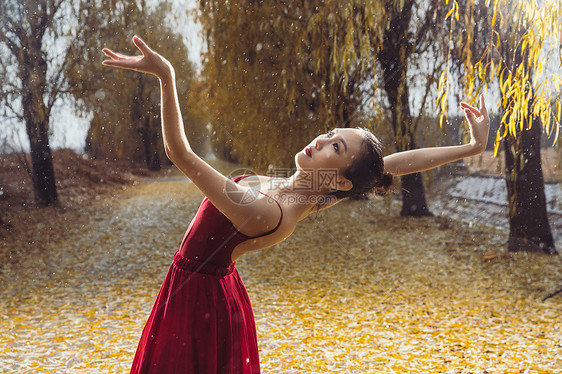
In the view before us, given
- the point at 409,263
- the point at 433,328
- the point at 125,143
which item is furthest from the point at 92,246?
the point at 125,143

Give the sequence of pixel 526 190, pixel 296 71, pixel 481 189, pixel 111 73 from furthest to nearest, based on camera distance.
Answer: pixel 481 189 < pixel 111 73 < pixel 296 71 < pixel 526 190

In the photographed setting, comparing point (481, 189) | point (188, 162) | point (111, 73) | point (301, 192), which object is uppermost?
point (111, 73)

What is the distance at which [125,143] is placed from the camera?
14.0 m

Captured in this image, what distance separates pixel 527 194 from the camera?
220 inches

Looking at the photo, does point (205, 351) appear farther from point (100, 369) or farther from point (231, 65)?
point (231, 65)

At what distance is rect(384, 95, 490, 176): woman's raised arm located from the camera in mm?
1502

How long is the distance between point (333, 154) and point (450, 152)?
1.51ft

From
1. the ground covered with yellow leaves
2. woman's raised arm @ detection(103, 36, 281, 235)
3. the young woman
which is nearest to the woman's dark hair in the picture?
the young woman

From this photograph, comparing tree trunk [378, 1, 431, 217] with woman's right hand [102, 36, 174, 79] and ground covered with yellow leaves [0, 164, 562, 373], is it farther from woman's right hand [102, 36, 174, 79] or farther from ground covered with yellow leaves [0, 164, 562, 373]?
woman's right hand [102, 36, 174, 79]

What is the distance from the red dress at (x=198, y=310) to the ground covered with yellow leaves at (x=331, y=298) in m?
0.61

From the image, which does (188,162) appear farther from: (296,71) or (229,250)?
(296,71)

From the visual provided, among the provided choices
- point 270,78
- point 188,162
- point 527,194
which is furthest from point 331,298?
point 188,162

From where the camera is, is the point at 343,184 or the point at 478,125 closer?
the point at 343,184

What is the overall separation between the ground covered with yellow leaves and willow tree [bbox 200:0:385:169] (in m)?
1.74
